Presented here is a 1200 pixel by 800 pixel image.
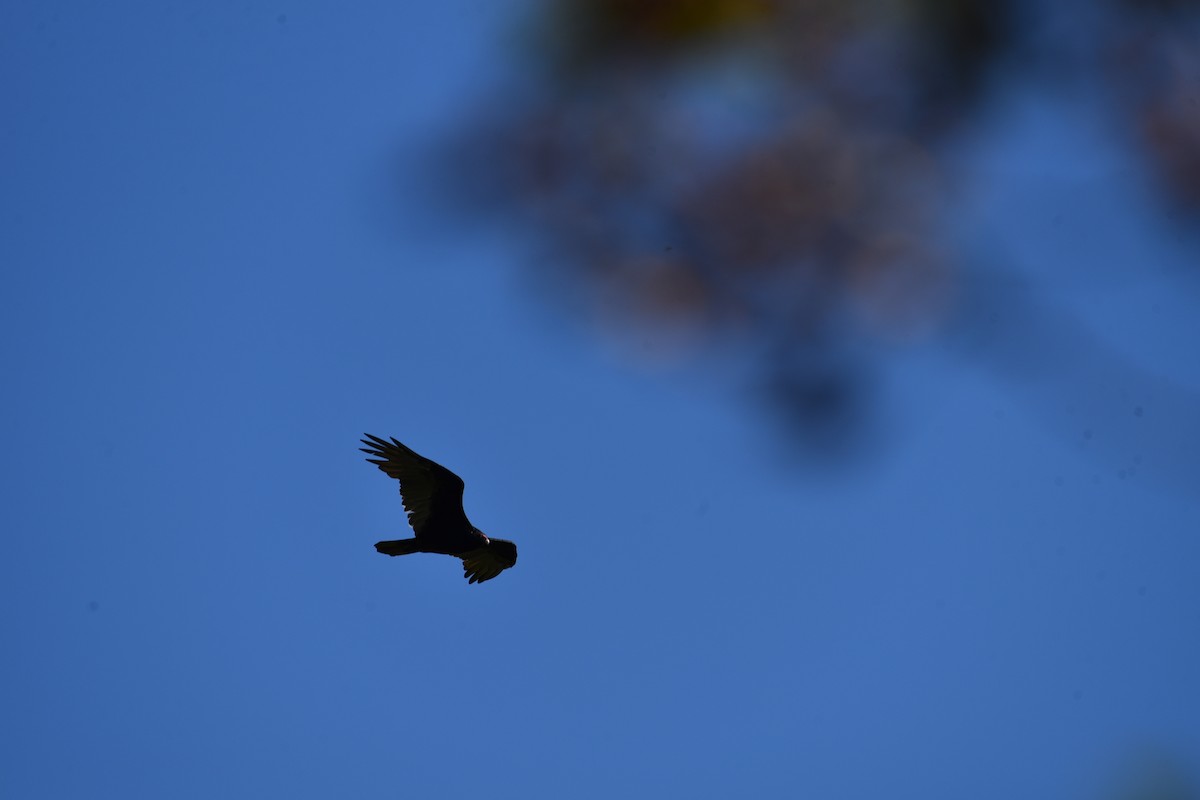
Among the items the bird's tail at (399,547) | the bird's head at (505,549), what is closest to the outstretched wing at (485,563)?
the bird's head at (505,549)

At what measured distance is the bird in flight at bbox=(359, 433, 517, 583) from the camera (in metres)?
9.66

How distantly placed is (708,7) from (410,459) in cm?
462

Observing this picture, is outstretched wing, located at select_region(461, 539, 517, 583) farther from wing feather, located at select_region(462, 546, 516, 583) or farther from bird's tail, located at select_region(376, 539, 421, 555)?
bird's tail, located at select_region(376, 539, 421, 555)

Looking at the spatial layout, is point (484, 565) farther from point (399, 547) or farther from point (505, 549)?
point (399, 547)

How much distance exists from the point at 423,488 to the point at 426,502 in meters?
0.10

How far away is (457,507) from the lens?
9.72 meters

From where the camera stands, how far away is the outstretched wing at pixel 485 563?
33.3 ft

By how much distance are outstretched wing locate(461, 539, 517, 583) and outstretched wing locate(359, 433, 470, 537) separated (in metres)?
0.44

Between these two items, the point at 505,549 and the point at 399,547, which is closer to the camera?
the point at 399,547

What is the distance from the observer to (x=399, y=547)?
973 cm

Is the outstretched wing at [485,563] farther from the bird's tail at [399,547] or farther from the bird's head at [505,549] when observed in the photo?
the bird's tail at [399,547]

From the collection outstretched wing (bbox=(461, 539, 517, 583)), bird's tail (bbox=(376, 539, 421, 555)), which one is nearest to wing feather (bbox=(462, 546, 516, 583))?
outstretched wing (bbox=(461, 539, 517, 583))

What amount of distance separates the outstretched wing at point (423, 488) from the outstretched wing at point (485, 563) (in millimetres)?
442

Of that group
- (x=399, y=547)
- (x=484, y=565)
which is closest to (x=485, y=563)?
(x=484, y=565)
